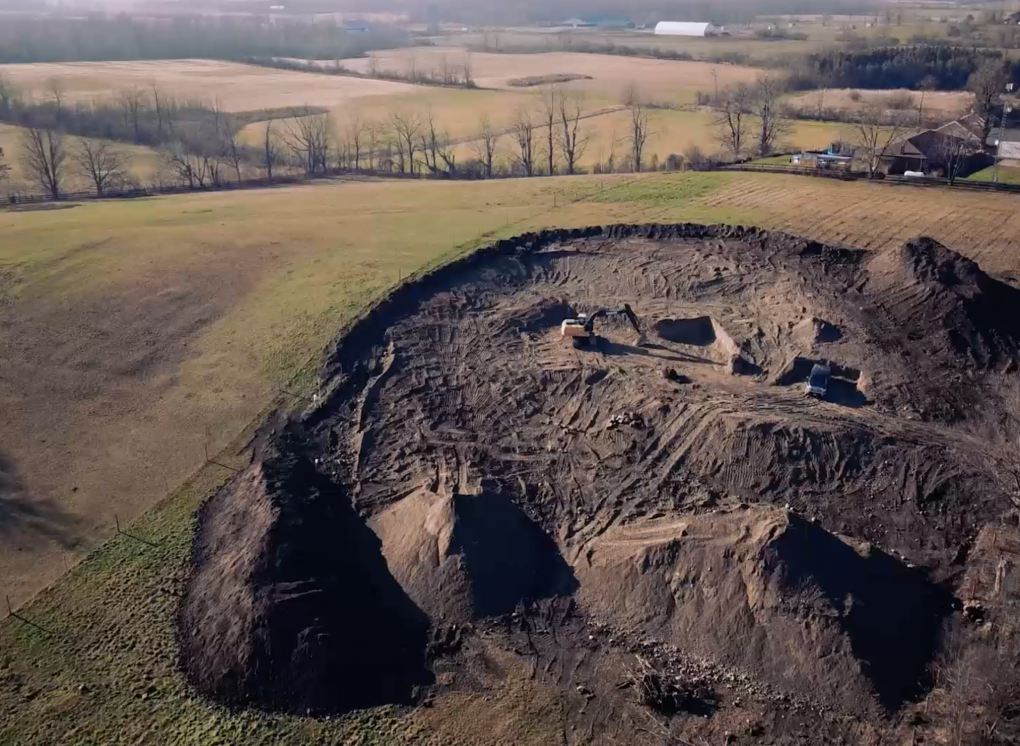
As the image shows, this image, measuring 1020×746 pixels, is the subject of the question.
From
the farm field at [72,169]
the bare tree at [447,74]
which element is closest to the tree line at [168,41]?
the bare tree at [447,74]

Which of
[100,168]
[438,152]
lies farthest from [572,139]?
[100,168]

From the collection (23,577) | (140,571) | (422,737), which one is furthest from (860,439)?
(23,577)

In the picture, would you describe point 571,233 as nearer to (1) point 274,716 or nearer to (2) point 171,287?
(2) point 171,287

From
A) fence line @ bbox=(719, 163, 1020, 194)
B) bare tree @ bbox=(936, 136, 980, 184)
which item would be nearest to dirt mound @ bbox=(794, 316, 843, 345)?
fence line @ bbox=(719, 163, 1020, 194)

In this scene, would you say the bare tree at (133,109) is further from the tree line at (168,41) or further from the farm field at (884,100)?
the farm field at (884,100)

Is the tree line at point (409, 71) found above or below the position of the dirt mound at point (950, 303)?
above

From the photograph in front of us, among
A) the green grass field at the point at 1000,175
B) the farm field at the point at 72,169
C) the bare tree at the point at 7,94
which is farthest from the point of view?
the bare tree at the point at 7,94
